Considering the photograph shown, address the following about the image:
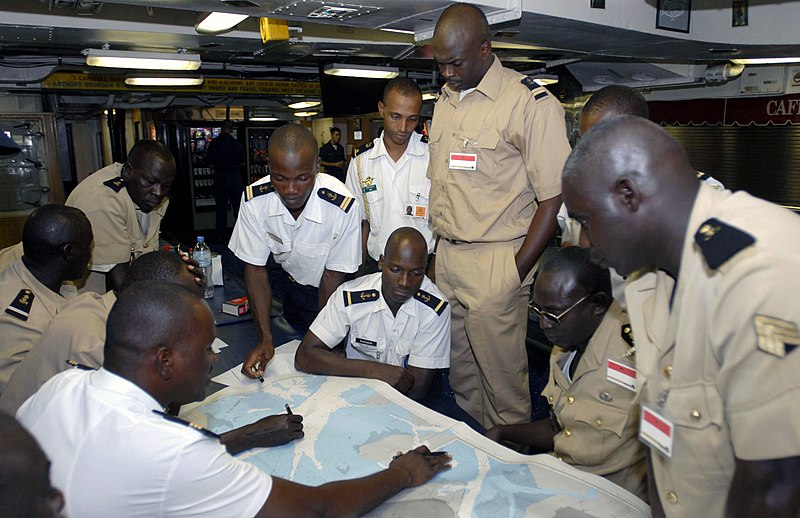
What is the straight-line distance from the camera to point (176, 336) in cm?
125

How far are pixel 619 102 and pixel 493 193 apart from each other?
1.81ft

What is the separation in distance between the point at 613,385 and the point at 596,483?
27cm

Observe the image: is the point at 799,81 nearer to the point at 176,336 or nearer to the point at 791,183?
the point at 791,183

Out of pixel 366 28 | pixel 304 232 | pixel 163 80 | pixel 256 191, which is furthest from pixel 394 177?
pixel 163 80

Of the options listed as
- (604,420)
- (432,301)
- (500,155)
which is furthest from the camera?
(432,301)

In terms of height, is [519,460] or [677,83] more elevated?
[677,83]

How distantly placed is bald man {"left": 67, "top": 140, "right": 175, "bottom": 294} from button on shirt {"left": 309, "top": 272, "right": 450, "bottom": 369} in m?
1.37

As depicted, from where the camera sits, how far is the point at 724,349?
0.90 meters

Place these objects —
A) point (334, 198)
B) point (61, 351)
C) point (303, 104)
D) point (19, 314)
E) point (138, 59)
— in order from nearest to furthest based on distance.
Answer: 1. point (61, 351)
2. point (19, 314)
3. point (334, 198)
4. point (138, 59)
5. point (303, 104)

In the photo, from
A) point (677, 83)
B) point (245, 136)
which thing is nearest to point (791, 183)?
point (677, 83)

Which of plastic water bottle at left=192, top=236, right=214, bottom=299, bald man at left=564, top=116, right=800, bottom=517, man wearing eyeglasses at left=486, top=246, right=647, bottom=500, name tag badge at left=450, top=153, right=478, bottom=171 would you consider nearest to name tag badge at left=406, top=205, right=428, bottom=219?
name tag badge at left=450, top=153, right=478, bottom=171

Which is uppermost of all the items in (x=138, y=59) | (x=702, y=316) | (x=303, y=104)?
(x=303, y=104)

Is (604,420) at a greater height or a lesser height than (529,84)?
lesser

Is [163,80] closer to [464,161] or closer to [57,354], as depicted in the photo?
[464,161]
